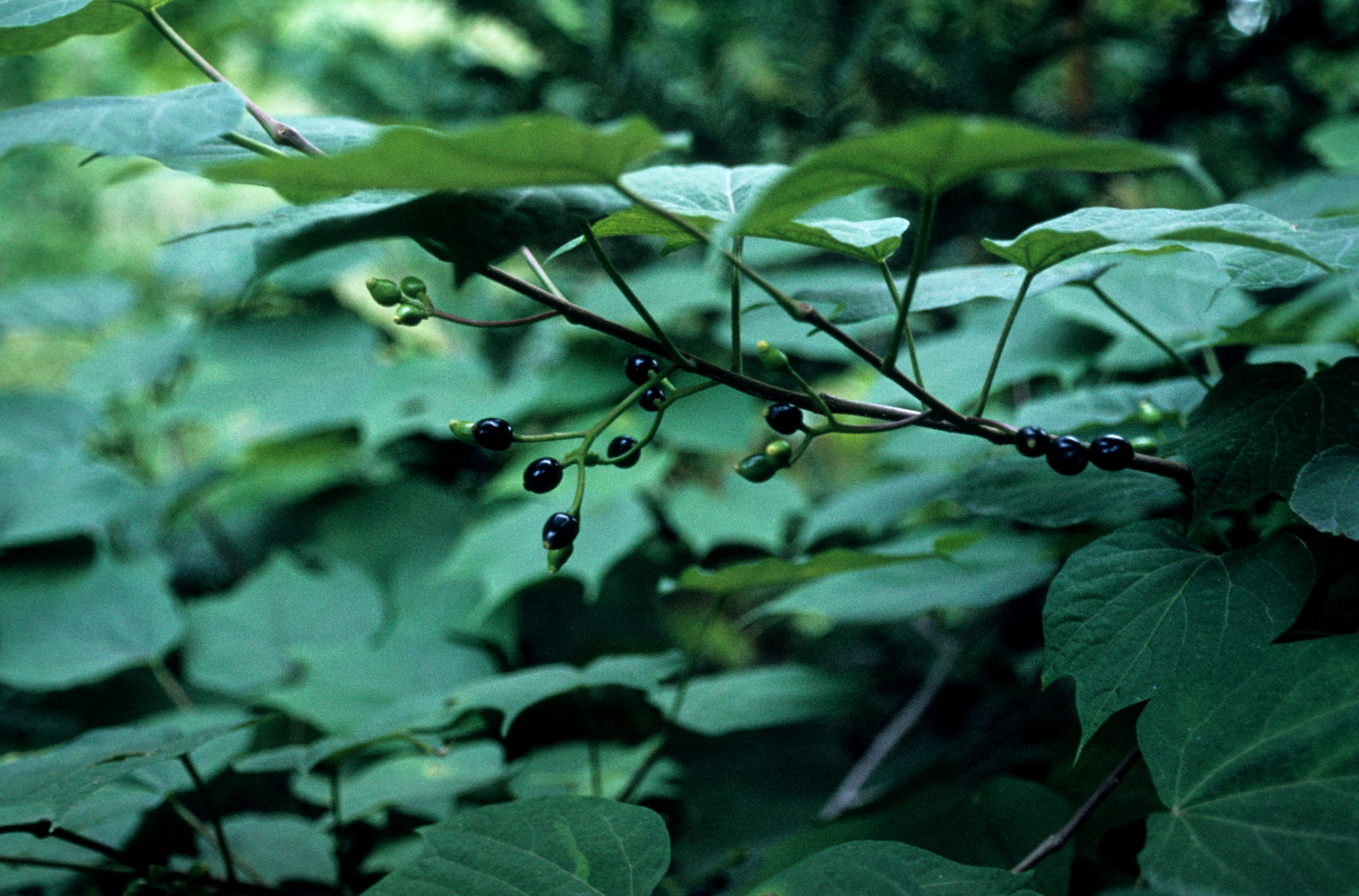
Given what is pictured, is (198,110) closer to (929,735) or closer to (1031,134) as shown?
(1031,134)

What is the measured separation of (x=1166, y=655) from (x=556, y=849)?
16.6 inches

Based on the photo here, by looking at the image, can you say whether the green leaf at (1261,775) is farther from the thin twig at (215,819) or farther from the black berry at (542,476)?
the thin twig at (215,819)

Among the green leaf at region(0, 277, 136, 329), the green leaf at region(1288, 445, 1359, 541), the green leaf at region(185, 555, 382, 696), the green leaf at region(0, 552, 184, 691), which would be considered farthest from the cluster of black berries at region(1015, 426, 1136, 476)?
the green leaf at region(0, 277, 136, 329)

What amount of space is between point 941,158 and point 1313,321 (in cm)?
41

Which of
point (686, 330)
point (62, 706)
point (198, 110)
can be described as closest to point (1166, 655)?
point (198, 110)

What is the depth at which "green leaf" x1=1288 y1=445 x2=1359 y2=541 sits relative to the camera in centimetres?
51

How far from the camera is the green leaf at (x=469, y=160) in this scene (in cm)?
37

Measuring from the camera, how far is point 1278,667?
52 cm

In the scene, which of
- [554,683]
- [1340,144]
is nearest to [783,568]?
[554,683]

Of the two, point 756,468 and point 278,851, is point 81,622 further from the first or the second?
point 756,468

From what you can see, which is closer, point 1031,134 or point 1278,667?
point 1031,134

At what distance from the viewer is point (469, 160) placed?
39 centimetres

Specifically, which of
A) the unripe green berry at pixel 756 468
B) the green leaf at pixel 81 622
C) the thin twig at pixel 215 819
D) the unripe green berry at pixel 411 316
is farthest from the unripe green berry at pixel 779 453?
the green leaf at pixel 81 622

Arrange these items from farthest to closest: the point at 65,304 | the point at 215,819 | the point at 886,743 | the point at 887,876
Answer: the point at 65,304
the point at 886,743
the point at 215,819
the point at 887,876
